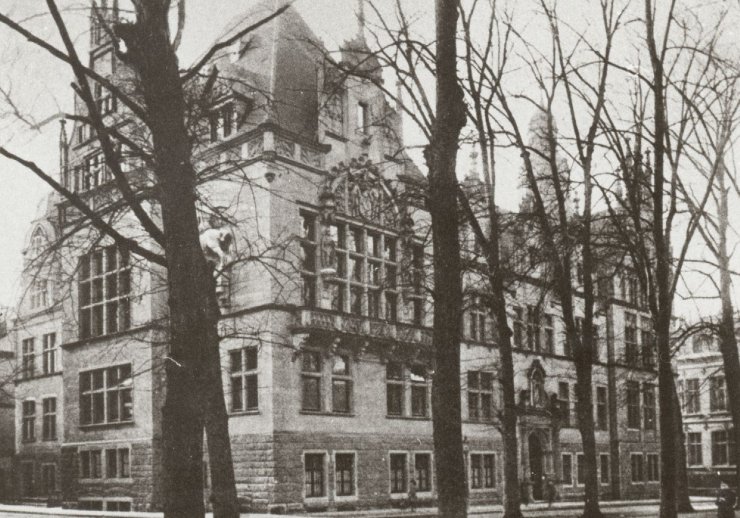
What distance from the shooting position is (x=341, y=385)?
2981 centimetres

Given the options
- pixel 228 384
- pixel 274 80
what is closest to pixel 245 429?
pixel 228 384

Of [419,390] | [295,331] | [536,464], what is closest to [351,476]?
[419,390]

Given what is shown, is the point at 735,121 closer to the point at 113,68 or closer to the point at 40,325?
the point at 113,68

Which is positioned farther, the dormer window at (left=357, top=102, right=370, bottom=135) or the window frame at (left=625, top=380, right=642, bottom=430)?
the window frame at (left=625, top=380, right=642, bottom=430)

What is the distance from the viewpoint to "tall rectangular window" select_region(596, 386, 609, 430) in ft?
149

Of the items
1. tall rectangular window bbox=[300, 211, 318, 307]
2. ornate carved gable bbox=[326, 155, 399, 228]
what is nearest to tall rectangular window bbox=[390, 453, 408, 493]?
tall rectangular window bbox=[300, 211, 318, 307]

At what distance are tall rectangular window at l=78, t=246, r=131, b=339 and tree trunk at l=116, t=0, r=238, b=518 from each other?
2117 cm

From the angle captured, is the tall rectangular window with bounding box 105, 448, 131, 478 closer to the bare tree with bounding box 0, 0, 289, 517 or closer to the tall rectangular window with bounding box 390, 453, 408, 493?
the tall rectangular window with bounding box 390, 453, 408, 493

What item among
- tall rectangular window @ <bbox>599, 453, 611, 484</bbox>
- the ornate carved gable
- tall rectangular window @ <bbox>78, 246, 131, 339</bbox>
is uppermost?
the ornate carved gable

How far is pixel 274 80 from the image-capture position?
29.9 m

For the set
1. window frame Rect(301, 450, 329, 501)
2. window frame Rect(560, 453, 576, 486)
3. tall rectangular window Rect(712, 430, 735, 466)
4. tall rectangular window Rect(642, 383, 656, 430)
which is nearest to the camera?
window frame Rect(301, 450, 329, 501)

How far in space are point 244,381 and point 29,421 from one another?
58.0 feet

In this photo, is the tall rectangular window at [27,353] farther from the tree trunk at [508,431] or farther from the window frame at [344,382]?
the tree trunk at [508,431]

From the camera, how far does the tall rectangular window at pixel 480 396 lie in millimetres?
36472
